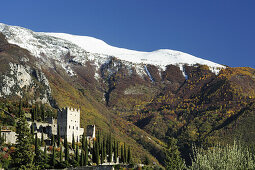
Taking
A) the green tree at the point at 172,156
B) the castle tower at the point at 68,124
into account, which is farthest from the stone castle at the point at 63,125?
the green tree at the point at 172,156

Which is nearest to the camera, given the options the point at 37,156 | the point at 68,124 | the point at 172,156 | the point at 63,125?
the point at 37,156

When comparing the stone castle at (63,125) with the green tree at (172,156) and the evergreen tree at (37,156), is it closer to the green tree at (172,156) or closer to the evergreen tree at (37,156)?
the evergreen tree at (37,156)

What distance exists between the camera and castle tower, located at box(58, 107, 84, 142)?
99875 mm

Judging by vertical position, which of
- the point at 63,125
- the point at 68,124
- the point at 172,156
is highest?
the point at 68,124

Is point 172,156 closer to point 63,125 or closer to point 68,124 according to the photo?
point 68,124

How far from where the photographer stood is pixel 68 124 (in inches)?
3952

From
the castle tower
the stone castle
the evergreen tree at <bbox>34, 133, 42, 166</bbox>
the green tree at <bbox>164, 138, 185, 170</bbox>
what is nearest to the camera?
the evergreen tree at <bbox>34, 133, 42, 166</bbox>

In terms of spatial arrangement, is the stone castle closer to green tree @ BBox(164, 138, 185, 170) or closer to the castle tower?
the castle tower

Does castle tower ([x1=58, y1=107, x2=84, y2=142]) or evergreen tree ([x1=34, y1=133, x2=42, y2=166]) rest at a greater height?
castle tower ([x1=58, y1=107, x2=84, y2=142])

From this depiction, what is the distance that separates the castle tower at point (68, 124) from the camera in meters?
99.9

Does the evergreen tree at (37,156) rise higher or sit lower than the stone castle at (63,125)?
lower

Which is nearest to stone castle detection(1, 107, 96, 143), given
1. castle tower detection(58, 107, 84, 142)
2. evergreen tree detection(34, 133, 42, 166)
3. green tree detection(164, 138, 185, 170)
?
castle tower detection(58, 107, 84, 142)

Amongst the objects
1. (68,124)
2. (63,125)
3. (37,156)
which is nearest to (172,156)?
(68,124)

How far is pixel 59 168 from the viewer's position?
78250 mm
